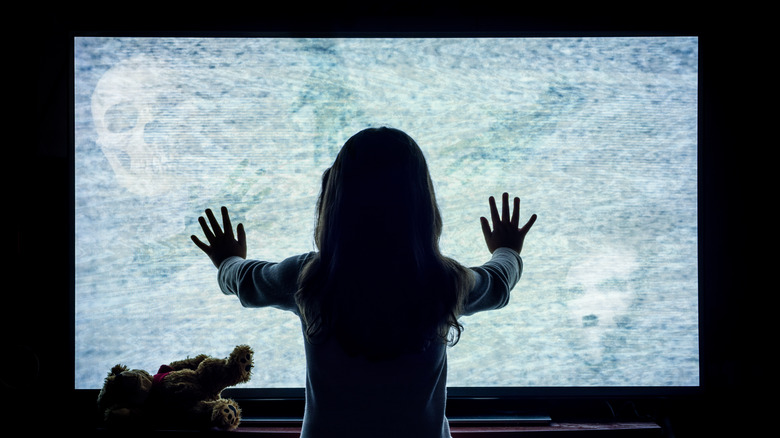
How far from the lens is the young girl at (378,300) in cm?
77

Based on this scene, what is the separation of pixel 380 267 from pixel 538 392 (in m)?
0.77

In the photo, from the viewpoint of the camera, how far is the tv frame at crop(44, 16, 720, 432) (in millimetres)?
1256

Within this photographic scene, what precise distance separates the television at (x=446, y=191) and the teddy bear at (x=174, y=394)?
13cm

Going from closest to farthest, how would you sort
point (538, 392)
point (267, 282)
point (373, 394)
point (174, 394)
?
point (373, 394) < point (267, 282) < point (174, 394) < point (538, 392)

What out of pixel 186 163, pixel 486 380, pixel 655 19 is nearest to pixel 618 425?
pixel 486 380

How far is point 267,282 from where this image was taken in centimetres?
88

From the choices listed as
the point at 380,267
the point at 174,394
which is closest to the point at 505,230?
the point at 380,267

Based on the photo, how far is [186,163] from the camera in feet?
4.17

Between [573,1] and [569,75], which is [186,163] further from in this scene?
[573,1]

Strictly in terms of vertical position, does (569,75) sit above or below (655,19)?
below

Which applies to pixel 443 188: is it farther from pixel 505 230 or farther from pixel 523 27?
pixel 523 27
